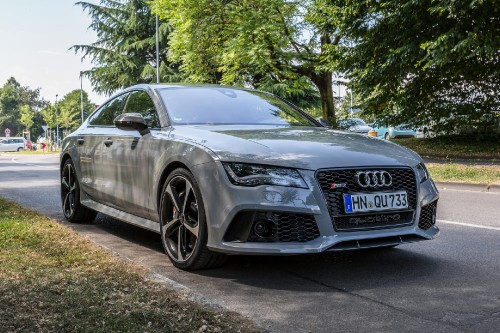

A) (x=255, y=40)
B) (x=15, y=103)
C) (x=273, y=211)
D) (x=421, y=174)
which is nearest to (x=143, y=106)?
(x=273, y=211)

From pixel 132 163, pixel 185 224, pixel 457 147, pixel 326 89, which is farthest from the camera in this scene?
pixel 326 89

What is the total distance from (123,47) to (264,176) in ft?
144

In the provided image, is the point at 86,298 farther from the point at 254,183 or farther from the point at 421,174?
the point at 421,174

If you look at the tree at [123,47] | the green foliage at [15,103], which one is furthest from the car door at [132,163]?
the green foliage at [15,103]

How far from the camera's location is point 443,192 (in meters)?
11.1

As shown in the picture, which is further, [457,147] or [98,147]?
[457,147]

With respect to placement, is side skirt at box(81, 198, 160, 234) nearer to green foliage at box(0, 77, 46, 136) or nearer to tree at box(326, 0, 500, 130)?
tree at box(326, 0, 500, 130)

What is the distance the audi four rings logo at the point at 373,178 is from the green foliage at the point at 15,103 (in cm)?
13769

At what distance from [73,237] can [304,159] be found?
8.34 feet

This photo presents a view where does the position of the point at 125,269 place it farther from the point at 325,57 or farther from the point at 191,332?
the point at 325,57

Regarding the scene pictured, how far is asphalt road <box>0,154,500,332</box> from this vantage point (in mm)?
3502

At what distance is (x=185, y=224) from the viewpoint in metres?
4.69

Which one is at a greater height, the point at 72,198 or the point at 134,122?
the point at 134,122

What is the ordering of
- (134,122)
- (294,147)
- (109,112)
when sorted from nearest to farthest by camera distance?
(294,147), (134,122), (109,112)
